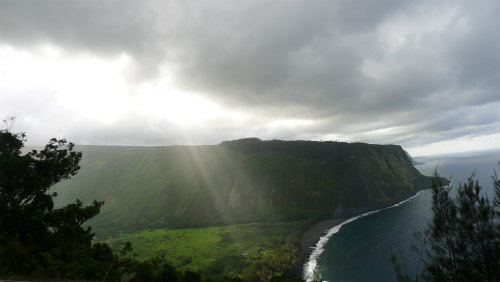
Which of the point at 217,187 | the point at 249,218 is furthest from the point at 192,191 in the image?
the point at 249,218

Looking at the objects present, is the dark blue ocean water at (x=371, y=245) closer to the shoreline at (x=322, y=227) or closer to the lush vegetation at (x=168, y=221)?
the shoreline at (x=322, y=227)

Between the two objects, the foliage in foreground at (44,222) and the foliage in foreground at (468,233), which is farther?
the foliage in foreground at (468,233)

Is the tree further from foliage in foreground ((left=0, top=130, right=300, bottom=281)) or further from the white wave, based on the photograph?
the white wave

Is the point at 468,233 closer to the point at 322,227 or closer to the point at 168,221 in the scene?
the point at 322,227

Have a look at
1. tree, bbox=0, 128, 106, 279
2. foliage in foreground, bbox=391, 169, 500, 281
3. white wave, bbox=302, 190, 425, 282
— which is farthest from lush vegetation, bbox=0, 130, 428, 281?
foliage in foreground, bbox=391, 169, 500, 281

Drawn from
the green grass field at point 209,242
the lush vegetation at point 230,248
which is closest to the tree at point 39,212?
the lush vegetation at point 230,248

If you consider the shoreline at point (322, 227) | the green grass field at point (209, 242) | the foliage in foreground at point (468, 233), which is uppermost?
the foliage in foreground at point (468, 233)

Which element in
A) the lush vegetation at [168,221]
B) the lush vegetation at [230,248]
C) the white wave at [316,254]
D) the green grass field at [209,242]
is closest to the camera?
the lush vegetation at [168,221]

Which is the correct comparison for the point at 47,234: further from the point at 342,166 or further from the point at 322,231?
the point at 342,166
